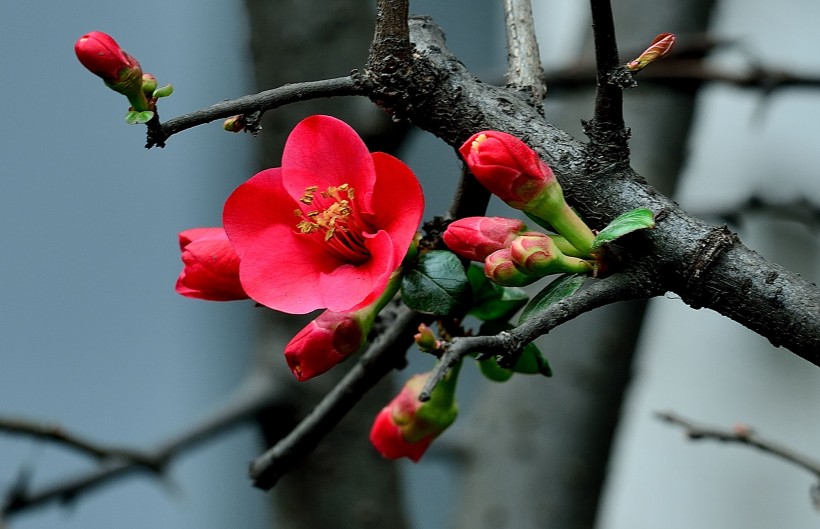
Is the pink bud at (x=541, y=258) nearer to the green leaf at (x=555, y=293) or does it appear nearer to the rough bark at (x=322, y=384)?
the green leaf at (x=555, y=293)

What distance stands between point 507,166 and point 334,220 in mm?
83

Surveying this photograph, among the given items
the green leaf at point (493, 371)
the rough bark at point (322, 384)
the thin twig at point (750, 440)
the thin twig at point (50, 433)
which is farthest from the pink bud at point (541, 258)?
the rough bark at point (322, 384)

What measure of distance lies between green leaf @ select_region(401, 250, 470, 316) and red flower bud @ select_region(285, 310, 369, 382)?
3 centimetres

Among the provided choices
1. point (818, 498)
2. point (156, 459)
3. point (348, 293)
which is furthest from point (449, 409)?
point (156, 459)

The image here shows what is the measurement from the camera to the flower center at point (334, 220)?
378 mm

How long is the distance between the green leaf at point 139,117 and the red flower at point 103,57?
13 mm

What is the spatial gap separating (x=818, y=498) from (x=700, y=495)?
5.81 ft

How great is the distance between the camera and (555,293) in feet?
1.16

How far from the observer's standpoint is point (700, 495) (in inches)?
87.4

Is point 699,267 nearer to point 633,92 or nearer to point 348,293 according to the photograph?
point 348,293

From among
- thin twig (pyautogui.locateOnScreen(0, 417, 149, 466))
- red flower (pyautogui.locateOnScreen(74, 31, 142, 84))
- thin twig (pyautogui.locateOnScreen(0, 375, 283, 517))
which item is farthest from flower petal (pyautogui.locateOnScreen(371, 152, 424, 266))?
thin twig (pyautogui.locateOnScreen(0, 375, 283, 517))

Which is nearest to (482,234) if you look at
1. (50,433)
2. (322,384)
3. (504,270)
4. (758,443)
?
(504,270)

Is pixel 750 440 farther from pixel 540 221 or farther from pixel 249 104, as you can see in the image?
pixel 249 104

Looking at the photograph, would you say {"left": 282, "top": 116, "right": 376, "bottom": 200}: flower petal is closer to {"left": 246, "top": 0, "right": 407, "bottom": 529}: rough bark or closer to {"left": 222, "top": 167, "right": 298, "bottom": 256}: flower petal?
{"left": 222, "top": 167, "right": 298, "bottom": 256}: flower petal
